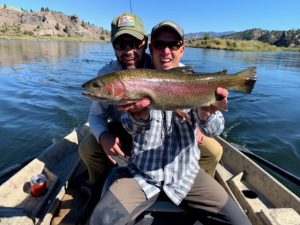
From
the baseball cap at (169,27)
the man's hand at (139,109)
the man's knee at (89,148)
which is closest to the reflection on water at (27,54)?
the man's knee at (89,148)

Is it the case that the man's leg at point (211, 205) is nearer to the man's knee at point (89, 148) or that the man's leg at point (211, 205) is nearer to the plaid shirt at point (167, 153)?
the plaid shirt at point (167, 153)

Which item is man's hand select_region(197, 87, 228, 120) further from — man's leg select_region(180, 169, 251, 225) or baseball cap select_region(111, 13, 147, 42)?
baseball cap select_region(111, 13, 147, 42)

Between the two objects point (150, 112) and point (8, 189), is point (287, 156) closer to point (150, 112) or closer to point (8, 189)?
point (150, 112)

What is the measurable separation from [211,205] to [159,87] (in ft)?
4.92

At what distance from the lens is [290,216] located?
374cm

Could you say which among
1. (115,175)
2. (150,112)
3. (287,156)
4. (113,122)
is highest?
(150,112)

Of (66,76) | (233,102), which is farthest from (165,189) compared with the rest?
(66,76)

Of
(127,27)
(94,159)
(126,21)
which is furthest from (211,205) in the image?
(126,21)

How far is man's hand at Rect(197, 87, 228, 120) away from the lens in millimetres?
3256

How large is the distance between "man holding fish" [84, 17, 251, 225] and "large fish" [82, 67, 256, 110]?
0.01m

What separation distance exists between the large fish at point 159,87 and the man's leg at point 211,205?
1020mm

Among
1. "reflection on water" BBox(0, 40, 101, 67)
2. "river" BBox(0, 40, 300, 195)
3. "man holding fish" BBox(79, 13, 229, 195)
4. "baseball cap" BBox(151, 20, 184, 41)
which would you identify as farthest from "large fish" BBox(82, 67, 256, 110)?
"reflection on water" BBox(0, 40, 101, 67)

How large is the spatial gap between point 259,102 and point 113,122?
40.0 feet

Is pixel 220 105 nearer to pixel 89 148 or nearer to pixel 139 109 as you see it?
pixel 139 109
